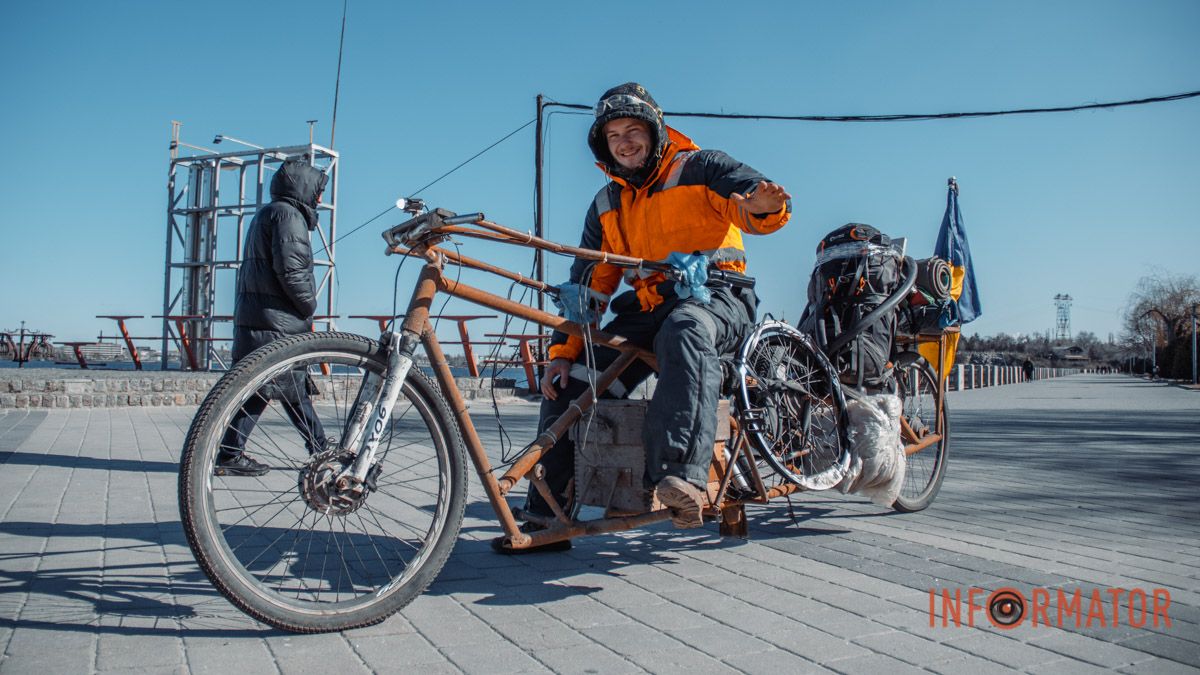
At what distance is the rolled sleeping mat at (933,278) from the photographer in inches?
194

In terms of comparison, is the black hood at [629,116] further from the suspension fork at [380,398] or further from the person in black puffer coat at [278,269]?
the person in black puffer coat at [278,269]

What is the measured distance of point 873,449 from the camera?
3.93 m

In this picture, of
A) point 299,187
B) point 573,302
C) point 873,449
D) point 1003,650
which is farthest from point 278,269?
point 1003,650

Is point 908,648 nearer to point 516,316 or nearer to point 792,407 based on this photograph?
point 792,407

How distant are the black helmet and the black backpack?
1.42 m

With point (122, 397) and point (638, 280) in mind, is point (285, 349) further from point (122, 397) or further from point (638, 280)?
point (122, 397)

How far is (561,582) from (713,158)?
1.83m

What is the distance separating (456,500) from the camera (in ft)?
9.17

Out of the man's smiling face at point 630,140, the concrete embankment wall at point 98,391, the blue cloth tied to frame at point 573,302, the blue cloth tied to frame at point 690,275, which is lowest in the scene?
the concrete embankment wall at point 98,391

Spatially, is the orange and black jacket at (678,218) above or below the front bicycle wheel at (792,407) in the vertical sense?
above

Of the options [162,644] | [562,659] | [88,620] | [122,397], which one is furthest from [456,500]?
[122,397]

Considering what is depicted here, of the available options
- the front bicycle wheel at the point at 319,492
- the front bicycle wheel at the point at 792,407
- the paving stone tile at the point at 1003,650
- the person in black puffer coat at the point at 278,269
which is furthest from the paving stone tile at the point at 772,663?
the person in black puffer coat at the point at 278,269

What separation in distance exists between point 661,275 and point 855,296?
1458 mm

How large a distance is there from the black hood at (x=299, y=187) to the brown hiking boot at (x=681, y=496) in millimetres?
3996
